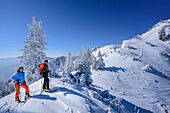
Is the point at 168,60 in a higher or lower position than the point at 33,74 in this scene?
higher

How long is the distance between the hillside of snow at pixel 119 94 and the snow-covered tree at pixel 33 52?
606 centimetres

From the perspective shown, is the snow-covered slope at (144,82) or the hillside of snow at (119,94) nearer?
the hillside of snow at (119,94)

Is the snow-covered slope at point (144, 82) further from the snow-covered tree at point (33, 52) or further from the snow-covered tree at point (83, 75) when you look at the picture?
the snow-covered tree at point (33, 52)

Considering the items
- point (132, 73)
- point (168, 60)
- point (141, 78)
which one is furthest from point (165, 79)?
point (168, 60)

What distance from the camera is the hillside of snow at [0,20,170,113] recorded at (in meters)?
3.94

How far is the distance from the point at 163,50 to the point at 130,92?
97.6 feet

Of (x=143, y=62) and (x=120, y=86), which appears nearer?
(x=120, y=86)

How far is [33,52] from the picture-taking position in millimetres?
13289

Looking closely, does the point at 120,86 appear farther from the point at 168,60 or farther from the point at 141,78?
the point at 168,60

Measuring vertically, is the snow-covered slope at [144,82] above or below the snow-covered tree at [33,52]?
below

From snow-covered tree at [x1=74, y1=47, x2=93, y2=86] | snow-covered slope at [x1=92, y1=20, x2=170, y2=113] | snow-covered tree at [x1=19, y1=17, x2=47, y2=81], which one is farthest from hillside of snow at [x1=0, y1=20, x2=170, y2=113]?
snow-covered tree at [x1=19, y1=17, x2=47, y2=81]

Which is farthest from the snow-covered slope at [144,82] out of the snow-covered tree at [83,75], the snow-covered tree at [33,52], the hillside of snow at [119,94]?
the snow-covered tree at [33,52]

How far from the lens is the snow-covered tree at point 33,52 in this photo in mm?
13070

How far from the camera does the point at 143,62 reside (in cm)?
2519
